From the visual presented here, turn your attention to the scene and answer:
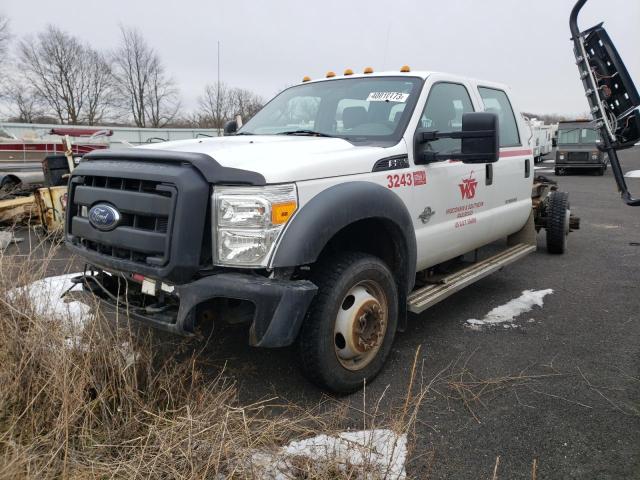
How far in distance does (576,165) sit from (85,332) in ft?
74.4

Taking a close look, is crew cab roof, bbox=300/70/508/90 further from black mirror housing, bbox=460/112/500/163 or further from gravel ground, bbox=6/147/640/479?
gravel ground, bbox=6/147/640/479

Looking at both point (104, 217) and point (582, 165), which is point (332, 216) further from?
point (582, 165)

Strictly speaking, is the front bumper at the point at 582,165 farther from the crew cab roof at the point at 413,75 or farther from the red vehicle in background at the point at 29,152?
the crew cab roof at the point at 413,75

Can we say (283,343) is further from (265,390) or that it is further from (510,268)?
(510,268)

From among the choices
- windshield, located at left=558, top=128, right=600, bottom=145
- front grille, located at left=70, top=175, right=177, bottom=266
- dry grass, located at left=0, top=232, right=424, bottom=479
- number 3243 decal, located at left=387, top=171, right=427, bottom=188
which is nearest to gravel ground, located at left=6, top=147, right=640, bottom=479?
dry grass, located at left=0, top=232, right=424, bottom=479

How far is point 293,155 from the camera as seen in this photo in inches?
111

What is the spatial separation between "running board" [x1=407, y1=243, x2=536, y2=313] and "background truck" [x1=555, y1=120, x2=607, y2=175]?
18304 millimetres

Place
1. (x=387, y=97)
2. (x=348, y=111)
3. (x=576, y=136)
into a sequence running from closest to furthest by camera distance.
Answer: (x=387, y=97)
(x=348, y=111)
(x=576, y=136)

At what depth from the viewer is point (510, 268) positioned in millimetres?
6324

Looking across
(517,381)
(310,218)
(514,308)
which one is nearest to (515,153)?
(514,308)

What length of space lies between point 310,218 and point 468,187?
1.99 meters

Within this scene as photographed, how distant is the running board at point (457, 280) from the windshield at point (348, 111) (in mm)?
1163

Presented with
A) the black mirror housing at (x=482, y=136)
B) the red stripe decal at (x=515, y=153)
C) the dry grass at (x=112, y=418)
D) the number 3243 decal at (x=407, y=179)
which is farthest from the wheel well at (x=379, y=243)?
the red stripe decal at (x=515, y=153)

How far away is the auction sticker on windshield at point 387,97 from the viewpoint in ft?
12.2
